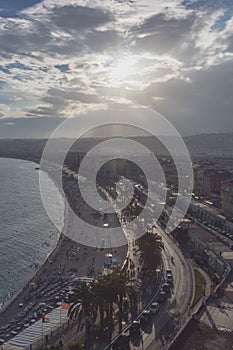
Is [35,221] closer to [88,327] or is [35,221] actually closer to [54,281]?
[54,281]

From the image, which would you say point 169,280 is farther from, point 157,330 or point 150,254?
point 157,330

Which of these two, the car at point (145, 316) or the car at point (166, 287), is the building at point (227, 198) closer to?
the car at point (166, 287)

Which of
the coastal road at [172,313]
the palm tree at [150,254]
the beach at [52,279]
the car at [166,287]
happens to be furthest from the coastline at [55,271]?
the car at [166,287]

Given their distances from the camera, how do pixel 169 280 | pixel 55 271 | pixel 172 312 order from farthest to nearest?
pixel 55 271 → pixel 169 280 → pixel 172 312

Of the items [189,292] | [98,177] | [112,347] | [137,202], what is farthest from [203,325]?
[98,177]

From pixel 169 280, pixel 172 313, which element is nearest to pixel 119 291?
pixel 172 313

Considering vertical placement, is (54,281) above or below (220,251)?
below

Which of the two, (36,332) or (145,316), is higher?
(145,316)
